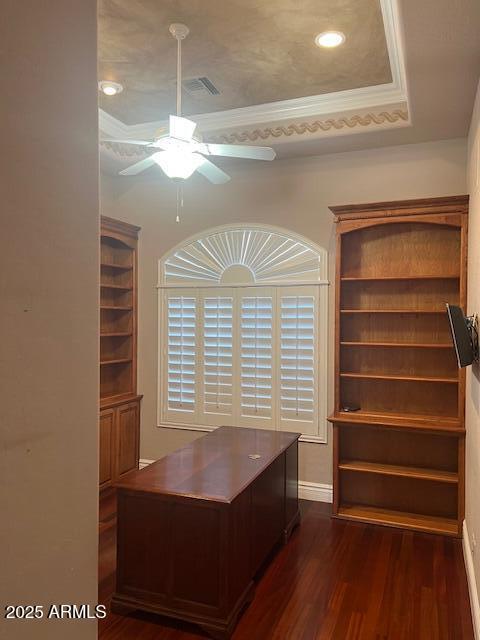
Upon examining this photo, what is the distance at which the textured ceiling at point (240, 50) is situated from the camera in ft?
9.30

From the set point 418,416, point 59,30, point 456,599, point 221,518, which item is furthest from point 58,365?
point 418,416

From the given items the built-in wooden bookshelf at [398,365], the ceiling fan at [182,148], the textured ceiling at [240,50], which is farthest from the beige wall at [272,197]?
the ceiling fan at [182,148]

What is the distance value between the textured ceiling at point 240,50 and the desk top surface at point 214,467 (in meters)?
2.72

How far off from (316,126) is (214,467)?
2.85 meters

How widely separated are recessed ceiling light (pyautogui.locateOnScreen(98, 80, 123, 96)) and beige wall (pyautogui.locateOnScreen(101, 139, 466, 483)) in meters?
1.20

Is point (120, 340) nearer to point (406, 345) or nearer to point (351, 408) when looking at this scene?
point (351, 408)

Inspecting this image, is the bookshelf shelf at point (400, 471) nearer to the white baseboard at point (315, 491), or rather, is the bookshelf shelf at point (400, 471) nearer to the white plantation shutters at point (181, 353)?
the white baseboard at point (315, 491)

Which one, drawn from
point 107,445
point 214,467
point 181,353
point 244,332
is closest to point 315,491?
point 244,332

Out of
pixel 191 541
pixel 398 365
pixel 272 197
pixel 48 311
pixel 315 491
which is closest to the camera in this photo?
pixel 48 311

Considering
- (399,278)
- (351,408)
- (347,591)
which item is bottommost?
(347,591)

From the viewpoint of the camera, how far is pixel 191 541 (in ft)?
8.57

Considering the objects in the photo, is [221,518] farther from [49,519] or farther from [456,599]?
[49,519]

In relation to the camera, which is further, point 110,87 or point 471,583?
point 110,87

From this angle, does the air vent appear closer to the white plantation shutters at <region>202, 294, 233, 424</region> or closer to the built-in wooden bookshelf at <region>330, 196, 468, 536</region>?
the built-in wooden bookshelf at <region>330, 196, 468, 536</region>
